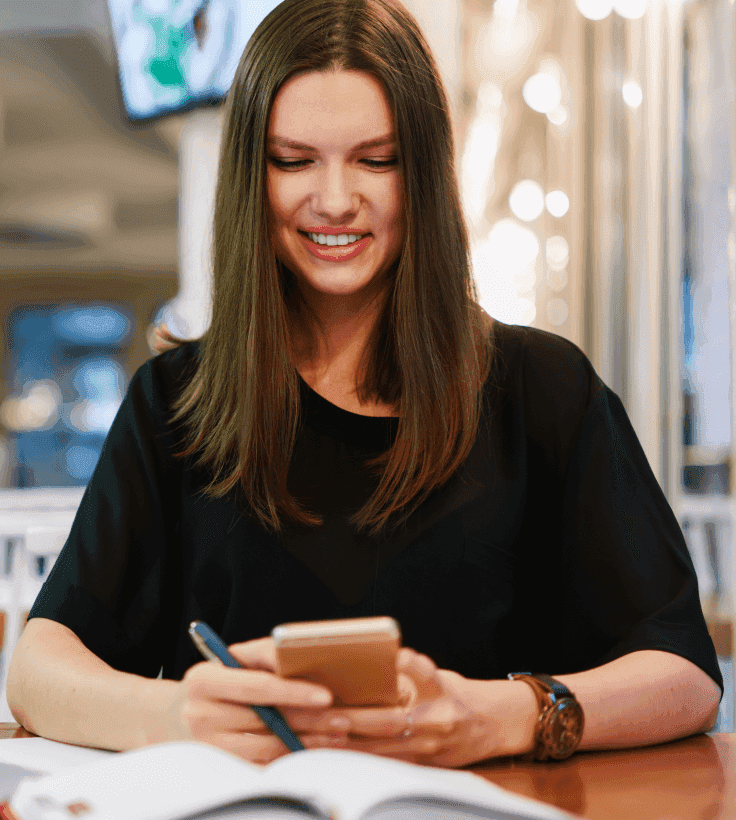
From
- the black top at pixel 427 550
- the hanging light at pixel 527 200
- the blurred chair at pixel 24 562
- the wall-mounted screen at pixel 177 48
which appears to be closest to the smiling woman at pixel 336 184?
the black top at pixel 427 550

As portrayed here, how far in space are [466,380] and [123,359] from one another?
2.65 meters

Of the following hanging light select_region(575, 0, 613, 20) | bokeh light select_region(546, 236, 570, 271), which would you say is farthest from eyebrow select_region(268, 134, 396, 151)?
bokeh light select_region(546, 236, 570, 271)

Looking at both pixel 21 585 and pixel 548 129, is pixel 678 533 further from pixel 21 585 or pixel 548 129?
pixel 548 129

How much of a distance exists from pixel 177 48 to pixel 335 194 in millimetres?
1826

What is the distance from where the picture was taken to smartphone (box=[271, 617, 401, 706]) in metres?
→ 0.54

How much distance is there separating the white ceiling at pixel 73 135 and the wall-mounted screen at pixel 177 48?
0.47 m

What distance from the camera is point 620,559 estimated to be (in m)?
0.93

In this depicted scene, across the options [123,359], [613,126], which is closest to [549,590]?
[613,126]

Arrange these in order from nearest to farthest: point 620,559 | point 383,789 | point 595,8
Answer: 1. point 383,789
2. point 620,559
3. point 595,8

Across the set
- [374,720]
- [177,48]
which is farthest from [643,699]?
[177,48]

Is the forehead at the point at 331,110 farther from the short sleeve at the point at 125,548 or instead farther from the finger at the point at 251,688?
the finger at the point at 251,688

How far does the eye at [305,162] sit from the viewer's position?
38.3 inches

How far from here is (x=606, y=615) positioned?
36.4 inches

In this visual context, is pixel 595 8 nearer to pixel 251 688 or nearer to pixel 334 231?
pixel 334 231
